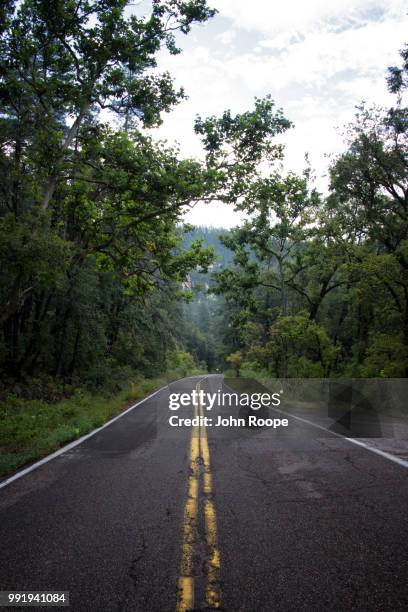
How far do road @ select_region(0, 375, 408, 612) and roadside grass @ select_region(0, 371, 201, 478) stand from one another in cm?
85

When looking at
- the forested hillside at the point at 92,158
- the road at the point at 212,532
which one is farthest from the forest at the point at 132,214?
the road at the point at 212,532

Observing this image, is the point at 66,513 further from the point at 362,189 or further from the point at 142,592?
the point at 362,189

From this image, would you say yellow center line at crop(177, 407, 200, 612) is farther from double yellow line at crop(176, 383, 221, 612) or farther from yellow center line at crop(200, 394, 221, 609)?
yellow center line at crop(200, 394, 221, 609)

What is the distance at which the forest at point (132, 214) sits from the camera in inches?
376

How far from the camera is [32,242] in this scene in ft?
26.7

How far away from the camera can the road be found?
275 cm

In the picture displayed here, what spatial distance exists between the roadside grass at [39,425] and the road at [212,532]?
2.79 ft

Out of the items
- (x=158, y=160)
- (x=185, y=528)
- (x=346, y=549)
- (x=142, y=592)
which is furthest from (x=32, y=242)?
(x=346, y=549)

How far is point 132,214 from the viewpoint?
38.4ft

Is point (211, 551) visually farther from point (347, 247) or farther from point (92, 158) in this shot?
point (347, 247)

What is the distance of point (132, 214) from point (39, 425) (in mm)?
6921

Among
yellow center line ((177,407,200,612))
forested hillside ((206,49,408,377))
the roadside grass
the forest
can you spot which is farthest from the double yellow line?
forested hillside ((206,49,408,377))

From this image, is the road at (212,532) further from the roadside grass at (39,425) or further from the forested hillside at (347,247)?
the forested hillside at (347,247)

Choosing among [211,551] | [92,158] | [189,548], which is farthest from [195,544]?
[92,158]
